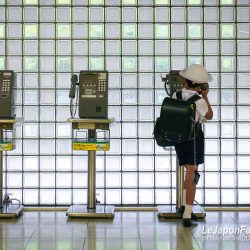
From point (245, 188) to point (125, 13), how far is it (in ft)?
7.78

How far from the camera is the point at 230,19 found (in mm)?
6945

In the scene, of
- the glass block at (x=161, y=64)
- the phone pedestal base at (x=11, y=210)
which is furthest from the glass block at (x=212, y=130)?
the phone pedestal base at (x=11, y=210)

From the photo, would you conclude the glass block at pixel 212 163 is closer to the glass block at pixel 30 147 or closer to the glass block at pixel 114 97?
the glass block at pixel 114 97

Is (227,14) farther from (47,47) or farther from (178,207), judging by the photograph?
(178,207)

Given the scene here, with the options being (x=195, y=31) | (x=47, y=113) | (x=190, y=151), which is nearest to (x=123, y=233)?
(x=190, y=151)

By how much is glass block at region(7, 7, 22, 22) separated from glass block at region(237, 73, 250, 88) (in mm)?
2527

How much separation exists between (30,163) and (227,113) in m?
2.27

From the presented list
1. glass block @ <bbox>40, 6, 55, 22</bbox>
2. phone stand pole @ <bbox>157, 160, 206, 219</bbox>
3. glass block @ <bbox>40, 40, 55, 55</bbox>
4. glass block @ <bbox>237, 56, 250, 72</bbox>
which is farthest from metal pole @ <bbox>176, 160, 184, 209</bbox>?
glass block @ <bbox>40, 6, 55, 22</bbox>

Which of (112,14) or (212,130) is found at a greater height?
(112,14)

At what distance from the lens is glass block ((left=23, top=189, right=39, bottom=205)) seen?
23.0ft

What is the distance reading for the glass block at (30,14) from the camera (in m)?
6.95

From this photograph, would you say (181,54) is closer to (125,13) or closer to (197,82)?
(125,13)

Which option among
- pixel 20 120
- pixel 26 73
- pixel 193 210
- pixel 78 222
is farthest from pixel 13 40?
pixel 193 210

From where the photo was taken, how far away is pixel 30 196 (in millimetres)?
7000
